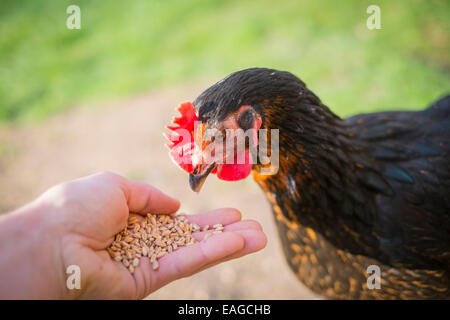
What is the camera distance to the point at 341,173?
1.75 metres

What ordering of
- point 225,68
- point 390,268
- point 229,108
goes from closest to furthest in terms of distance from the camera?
point 229,108 → point 390,268 → point 225,68

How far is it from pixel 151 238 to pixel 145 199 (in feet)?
0.74

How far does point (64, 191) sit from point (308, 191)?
46.5 inches

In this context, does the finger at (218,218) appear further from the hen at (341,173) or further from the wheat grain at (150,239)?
the hen at (341,173)

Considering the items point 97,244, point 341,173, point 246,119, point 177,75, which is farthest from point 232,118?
point 177,75

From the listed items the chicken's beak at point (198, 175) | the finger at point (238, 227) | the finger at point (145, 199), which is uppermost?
the chicken's beak at point (198, 175)

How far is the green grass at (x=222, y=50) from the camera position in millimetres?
4961

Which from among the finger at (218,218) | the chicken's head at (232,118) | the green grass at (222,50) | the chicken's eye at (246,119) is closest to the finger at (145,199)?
Answer: the finger at (218,218)

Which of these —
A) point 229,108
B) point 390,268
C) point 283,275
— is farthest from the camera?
point 283,275

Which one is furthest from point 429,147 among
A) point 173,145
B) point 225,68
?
point 225,68

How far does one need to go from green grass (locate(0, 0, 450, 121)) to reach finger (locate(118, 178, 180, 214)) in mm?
3324

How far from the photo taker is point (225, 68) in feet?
19.2
